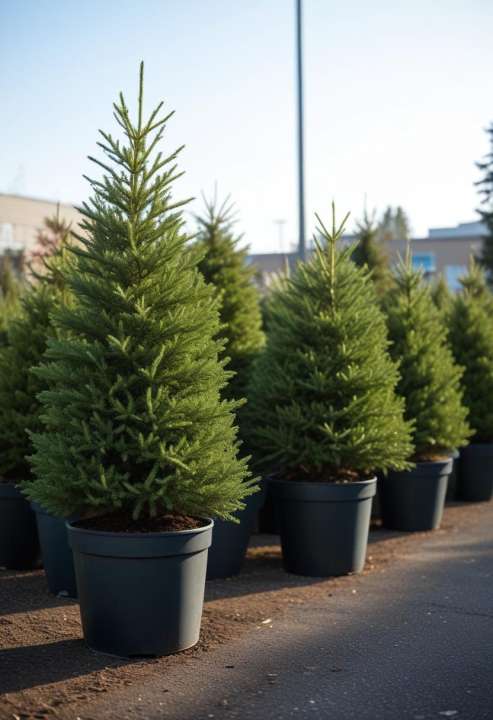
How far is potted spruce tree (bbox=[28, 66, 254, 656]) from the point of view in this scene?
5.32 metres

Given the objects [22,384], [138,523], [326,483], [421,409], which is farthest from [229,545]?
[421,409]

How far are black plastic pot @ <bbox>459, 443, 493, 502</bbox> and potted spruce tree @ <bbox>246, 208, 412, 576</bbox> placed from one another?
15.1 ft

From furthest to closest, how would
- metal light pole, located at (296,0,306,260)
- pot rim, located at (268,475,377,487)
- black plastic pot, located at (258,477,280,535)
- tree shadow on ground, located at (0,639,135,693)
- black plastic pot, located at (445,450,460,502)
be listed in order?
metal light pole, located at (296,0,306,260)
black plastic pot, located at (445,450,460,502)
black plastic pot, located at (258,477,280,535)
pot rim, located at (268,475,377,487)
tree shadow on ground, located at (0,639,135,693)

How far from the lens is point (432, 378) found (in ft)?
34.3

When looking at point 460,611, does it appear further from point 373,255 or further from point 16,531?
point 373,255

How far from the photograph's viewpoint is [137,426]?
18.5 feet

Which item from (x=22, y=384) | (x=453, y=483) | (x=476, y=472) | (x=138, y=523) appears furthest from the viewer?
(x=453, y=483)

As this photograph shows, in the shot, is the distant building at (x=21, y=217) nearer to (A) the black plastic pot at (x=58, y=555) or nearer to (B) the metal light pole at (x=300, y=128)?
(B) the metal light pole at (x=300, y=128)

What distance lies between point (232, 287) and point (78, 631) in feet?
15.3

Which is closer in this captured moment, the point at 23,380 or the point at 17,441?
the point at 17,441

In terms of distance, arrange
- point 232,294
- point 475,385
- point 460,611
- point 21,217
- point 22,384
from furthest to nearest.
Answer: point 21,217 → point 475,385 → point 232,294 → point 22,384 → point 460,611

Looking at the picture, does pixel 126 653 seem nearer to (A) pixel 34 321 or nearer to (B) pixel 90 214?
(B) pixel 90 214

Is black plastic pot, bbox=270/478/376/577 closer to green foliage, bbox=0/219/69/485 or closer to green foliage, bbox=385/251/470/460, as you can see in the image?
green foliage, bbox=0/219/69/485

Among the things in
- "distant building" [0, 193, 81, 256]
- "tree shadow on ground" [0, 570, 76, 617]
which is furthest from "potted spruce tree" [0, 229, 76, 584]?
"distant building" [0, 193, 81, 256]
